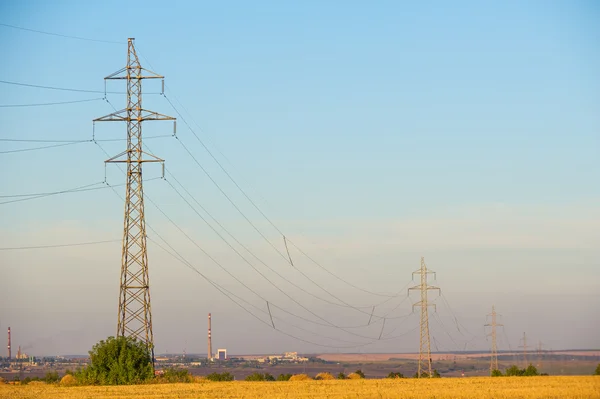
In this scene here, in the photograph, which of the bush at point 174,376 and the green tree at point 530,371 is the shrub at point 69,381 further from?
the green tree at point 530,371

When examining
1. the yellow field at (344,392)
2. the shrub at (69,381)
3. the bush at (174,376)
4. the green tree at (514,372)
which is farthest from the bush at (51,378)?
the green tree at (514,372)

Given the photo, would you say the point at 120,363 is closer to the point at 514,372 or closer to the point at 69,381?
the point at 69,381

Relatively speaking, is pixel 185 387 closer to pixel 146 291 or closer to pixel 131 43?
pixel 146 291

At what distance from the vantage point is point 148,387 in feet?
212

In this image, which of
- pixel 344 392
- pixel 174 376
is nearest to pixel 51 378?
pixel 174 376

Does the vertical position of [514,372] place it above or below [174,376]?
below

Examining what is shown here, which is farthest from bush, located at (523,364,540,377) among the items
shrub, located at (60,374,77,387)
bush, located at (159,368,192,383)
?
shrub, located at (60,374,77,387)

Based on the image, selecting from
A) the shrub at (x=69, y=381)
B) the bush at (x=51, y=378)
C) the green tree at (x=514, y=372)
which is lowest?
the green tree at (x=514, y=372)

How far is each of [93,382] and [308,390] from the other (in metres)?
18.8

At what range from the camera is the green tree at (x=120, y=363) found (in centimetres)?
6831

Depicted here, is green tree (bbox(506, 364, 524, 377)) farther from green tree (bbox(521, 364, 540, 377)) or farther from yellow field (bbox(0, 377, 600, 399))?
yellow field (bbox(0, 377, 600, 399))

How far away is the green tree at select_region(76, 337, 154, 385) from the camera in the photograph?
68312 millimetres

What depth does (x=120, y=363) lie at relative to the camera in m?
68.3

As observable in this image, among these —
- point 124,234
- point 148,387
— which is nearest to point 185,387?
point 148,387
